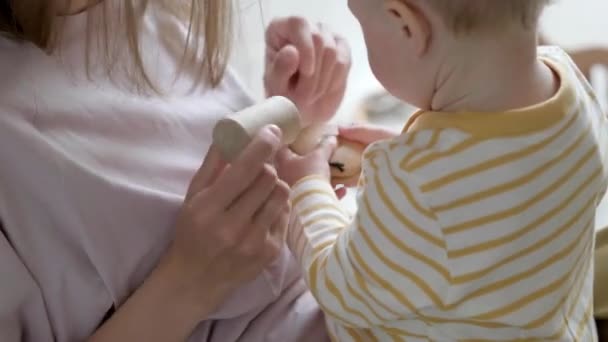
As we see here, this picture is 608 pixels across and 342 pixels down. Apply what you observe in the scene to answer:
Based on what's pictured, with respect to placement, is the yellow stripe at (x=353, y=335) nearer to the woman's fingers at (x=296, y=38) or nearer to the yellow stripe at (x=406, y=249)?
the yellow stripe at (x=406, y=249)

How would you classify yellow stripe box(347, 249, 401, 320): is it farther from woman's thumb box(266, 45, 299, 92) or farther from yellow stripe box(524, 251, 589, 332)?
woman's thumb box(266, 45, 299, 92)

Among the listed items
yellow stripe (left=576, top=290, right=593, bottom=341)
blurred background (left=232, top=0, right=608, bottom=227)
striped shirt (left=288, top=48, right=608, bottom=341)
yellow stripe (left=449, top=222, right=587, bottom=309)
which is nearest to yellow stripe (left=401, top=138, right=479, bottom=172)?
striped shirt (left=288, top=48, right=608, bottom=341)

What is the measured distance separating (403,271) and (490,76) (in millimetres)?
152

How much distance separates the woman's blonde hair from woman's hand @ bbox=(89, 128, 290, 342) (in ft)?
0.45

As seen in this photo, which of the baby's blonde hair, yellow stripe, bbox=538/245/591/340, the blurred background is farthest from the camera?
the blurred background

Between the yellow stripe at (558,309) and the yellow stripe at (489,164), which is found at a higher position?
the yellow stripe at (489,164)

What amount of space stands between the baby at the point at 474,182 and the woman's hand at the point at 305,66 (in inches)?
7.2

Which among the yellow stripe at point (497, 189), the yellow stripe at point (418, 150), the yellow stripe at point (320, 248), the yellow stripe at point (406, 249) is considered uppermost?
the yellow stripe at point (418, 150)

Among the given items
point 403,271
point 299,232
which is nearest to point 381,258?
point 403,271

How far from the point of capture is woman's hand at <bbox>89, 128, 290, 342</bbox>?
2.16ft

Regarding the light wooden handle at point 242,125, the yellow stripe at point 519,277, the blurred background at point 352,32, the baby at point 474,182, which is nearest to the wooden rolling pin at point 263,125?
the light wooden handle at point 242,125

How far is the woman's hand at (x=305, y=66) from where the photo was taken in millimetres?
767

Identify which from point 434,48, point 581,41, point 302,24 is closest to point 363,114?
point 581,41

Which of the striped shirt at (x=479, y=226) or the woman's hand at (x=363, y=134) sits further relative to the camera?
the woman's hand at (x=363, y=134)
